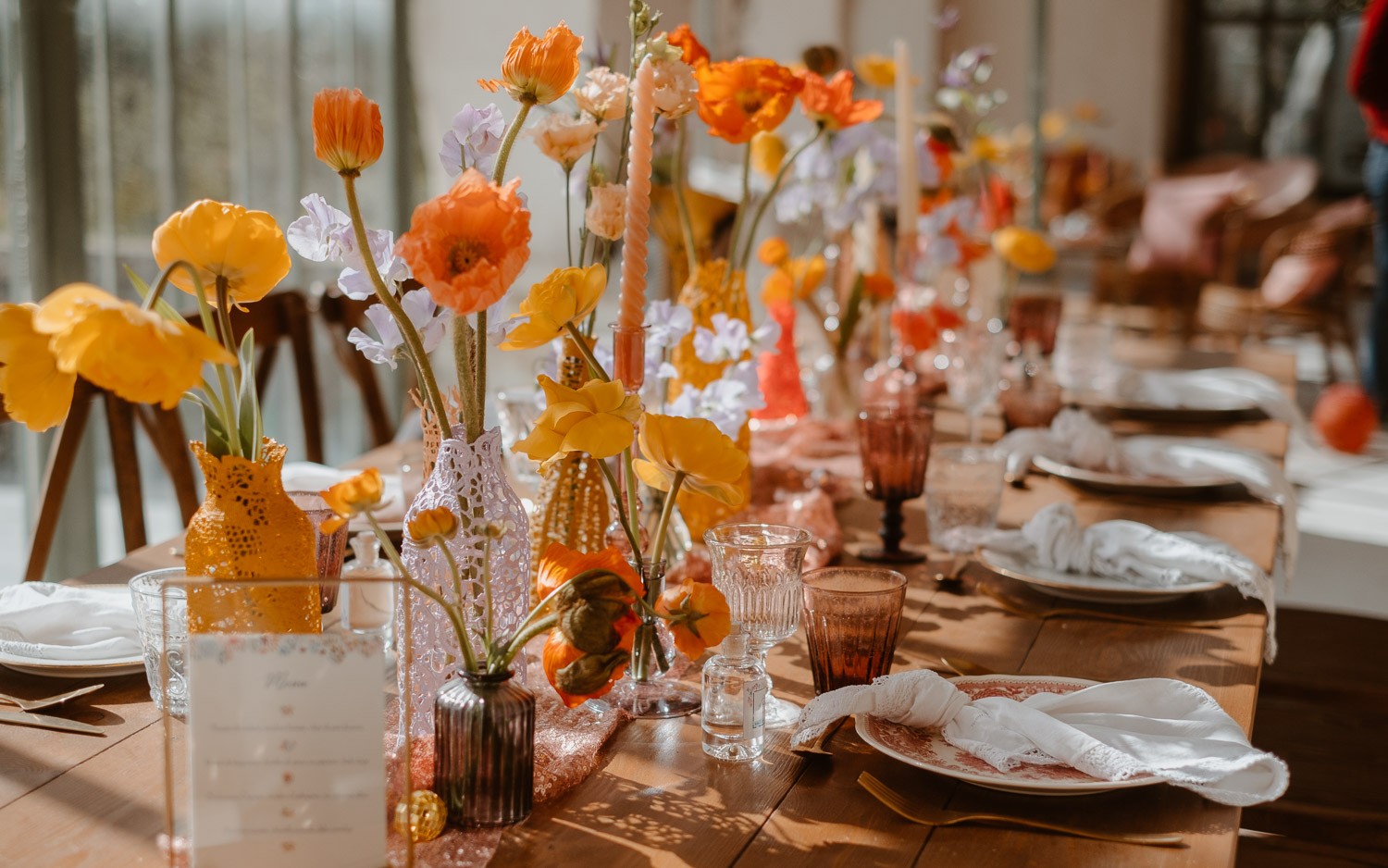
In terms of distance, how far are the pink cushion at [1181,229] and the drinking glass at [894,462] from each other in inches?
257

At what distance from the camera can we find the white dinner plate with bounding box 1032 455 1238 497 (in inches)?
69.9

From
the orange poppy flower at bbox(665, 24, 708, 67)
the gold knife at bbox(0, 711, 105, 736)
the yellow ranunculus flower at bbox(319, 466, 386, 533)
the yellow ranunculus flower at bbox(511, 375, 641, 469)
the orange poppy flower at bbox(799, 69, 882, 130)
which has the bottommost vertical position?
the gold knife at bbox(0, 711, 105, 736)

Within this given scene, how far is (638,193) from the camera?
105cm

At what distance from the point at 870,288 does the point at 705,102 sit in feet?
3.36

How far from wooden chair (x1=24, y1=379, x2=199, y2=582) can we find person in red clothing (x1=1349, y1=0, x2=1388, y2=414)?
4.03m

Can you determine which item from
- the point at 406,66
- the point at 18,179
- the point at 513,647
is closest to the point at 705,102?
the point at 513,647

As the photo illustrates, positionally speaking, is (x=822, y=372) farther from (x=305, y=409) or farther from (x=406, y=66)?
(x=406, y=66)

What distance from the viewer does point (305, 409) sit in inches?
96.2

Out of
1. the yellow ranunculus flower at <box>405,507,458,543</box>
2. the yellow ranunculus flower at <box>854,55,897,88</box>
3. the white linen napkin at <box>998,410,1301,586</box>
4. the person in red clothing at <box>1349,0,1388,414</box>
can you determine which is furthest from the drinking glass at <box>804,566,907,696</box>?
the person in red clothing at <box>1349,0,1388,414</box>

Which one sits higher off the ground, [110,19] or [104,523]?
[110,19]

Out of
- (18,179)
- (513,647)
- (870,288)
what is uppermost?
(18,179)

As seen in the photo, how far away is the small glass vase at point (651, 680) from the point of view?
3.32ft

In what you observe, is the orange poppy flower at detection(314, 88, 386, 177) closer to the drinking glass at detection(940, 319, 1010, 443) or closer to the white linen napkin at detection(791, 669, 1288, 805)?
the white linen napkin at detection(791, 669, 1288, 805)

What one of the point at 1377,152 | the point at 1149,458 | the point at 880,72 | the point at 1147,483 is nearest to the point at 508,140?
the point at 1147,483
